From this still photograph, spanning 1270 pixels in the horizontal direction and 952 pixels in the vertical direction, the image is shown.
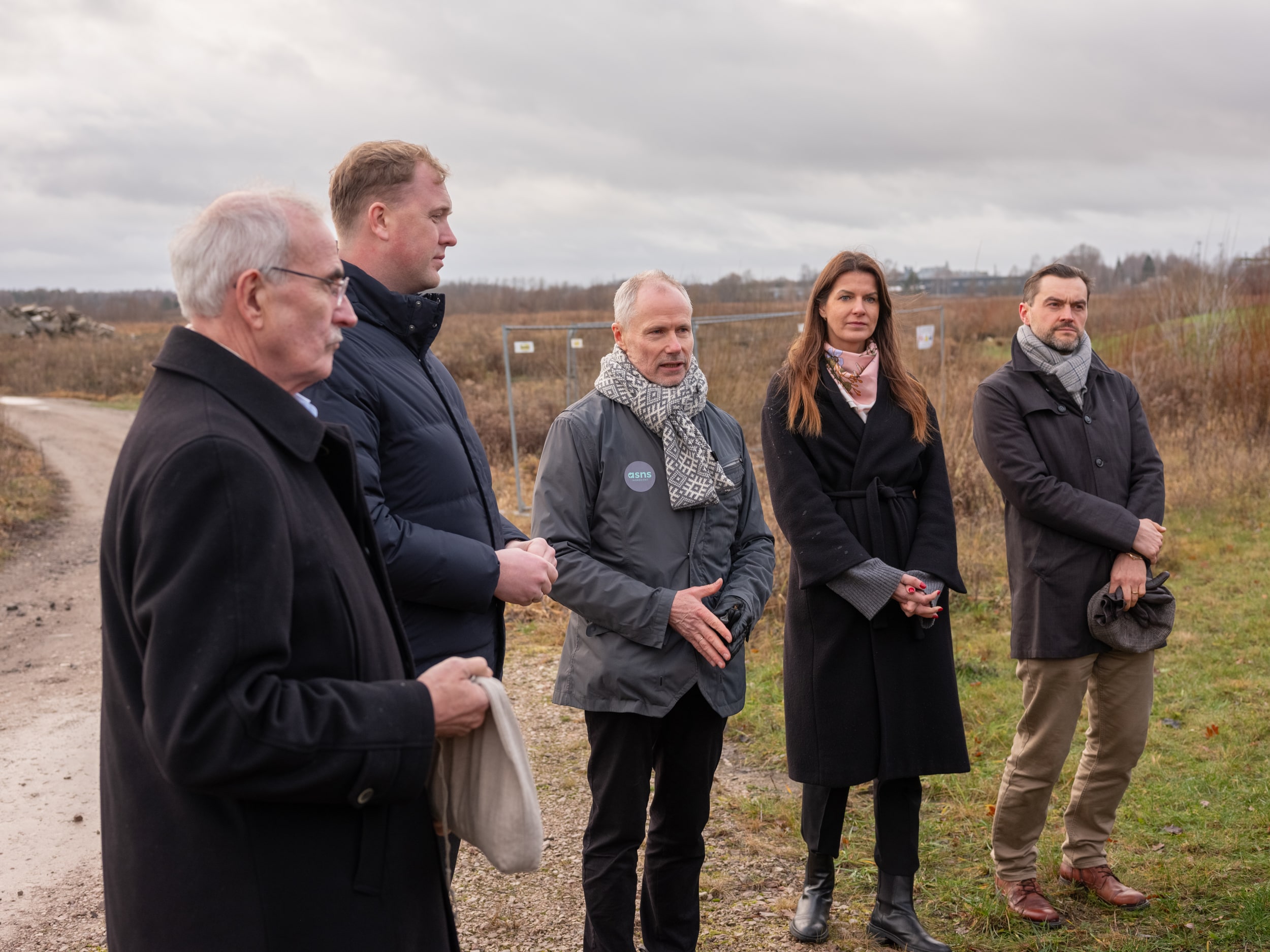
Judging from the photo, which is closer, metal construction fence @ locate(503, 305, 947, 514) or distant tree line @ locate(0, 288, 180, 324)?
metal construction fence @ locate(503, 305, 947, 514)

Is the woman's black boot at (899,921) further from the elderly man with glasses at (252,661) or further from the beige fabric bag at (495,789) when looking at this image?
the elderly man with glasses at (252,661)

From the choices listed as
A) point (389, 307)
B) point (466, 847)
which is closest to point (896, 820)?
point (466, 847)

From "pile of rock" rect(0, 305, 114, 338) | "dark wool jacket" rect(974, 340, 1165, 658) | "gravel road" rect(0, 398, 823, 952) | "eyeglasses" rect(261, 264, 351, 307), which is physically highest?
"pile of rock" rect(0, 305, 114, 338)

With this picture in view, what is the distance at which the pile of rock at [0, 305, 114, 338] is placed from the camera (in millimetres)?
41844

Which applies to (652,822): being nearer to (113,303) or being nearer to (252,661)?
(252,661)

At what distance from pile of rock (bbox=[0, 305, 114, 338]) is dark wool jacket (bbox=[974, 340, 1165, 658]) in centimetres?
4441

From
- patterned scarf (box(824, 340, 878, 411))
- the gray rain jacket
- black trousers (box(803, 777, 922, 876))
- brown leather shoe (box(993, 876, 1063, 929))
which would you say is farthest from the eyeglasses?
brown leather shoe (box(993, 876, 1063, 929))

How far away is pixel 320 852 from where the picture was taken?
173 cm

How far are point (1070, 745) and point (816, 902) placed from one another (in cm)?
108

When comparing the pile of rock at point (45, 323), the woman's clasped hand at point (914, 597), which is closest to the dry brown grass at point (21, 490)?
the woman's clasped hand at point (914, 597)

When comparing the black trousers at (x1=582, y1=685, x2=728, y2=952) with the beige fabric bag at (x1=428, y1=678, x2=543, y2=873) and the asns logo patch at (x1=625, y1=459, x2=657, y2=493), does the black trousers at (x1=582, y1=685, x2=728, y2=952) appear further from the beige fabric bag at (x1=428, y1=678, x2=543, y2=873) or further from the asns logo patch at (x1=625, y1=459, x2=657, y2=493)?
the beige fabric bag at (x1=428, y1=678, x2=543, y2=873)

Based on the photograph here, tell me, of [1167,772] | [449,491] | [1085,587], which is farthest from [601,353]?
[449,491]

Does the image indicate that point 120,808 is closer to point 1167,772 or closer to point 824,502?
point 824,502

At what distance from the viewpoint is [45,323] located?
4366 cm
